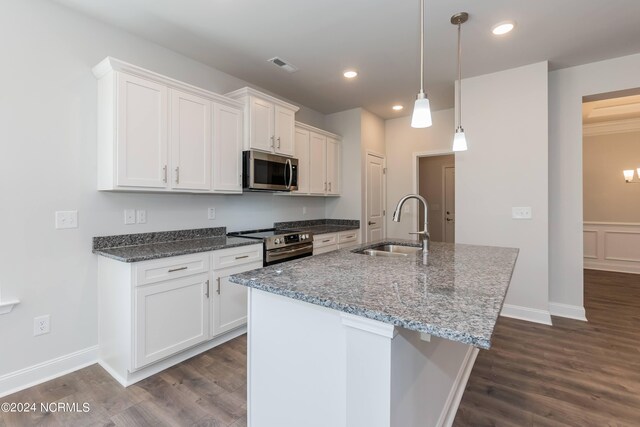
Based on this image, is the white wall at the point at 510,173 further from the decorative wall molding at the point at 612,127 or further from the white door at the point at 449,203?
the decorative wall molding at the point at 612,127

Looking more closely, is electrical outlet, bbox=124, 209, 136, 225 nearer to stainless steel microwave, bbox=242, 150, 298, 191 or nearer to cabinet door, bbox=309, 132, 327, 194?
stainless steel microwave, bbox=242, 150, 298, 191

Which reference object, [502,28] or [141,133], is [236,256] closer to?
[141,133]

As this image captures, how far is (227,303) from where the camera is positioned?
271cm

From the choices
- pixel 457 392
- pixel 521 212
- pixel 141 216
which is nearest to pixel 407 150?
pixel 521 212

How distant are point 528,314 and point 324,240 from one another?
2.36 metres

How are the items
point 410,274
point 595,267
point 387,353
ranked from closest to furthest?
point 387,353 → point 410,274 → point 595,267

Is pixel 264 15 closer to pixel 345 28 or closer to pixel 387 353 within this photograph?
pixel 345 28

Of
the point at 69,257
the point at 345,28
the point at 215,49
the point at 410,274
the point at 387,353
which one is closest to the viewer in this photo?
the point at 387,353

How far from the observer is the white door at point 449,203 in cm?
664

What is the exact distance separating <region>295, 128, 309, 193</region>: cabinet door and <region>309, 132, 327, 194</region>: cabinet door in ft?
0.27

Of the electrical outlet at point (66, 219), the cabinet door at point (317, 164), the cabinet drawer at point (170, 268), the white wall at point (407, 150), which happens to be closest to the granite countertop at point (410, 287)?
the cabinet drawer at point (170, 268)

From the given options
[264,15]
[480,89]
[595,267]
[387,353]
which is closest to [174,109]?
[264,15]

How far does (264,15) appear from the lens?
2377 millimetres

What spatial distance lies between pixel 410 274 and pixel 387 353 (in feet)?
1.95
